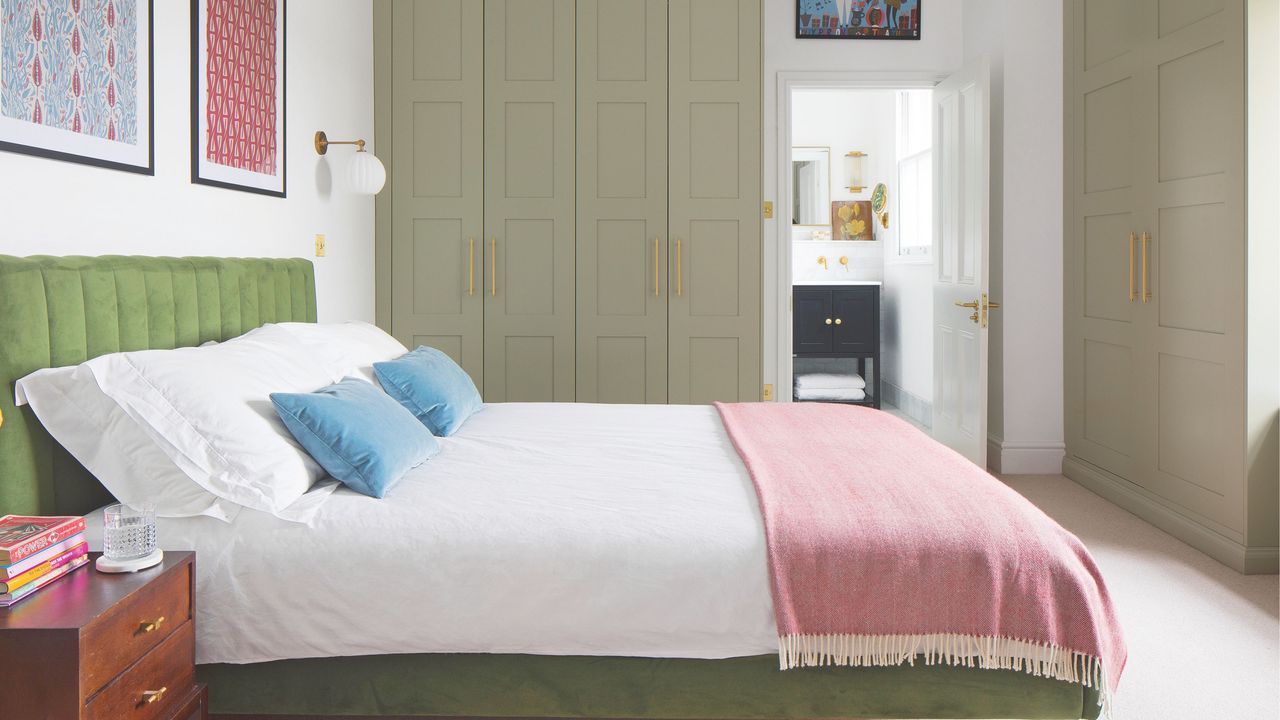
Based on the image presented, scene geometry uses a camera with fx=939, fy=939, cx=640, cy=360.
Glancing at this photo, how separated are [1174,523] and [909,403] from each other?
120 inches

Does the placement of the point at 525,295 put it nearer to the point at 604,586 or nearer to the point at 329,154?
the point at 329,154

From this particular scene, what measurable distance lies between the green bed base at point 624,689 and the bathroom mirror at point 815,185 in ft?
18.5

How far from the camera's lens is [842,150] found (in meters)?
7.26

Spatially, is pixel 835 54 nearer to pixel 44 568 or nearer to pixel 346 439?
pixel 346 439

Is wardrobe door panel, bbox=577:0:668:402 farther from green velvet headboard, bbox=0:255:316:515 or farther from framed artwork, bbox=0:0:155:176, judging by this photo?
framed artwork, bbox=0:0:155:176

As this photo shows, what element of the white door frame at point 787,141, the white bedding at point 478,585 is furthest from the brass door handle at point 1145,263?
the white bedding at point 478,585

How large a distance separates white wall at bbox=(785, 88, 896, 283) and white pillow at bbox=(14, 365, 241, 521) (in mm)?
5630

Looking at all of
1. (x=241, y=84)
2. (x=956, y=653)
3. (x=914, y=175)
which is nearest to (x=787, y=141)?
(x=914, y=175)

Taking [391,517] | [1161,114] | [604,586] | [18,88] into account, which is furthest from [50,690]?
[1161,114]

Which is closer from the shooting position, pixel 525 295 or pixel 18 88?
pixel 18 88

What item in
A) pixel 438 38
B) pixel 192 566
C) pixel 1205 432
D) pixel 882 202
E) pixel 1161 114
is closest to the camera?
pixel 192 566

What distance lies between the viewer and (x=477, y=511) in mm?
1957

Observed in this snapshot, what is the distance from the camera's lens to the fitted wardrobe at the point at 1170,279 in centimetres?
327

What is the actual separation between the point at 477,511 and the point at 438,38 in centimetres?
313
